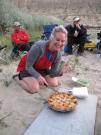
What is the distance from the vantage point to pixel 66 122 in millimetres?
3988

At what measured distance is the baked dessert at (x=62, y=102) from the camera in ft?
13.7

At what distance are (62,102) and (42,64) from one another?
941 millimetres

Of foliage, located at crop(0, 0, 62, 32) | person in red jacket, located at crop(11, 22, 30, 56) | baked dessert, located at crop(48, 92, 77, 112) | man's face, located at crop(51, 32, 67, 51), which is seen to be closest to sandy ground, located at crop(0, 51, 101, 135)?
baked dessert, located at crop(48, 92, 77, 112)

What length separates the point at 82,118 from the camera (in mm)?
4094

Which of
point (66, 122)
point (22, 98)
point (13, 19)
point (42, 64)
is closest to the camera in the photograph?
point (66, 122)

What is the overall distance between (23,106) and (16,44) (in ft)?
11.4

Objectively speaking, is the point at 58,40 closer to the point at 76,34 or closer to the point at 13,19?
the point at 76,34

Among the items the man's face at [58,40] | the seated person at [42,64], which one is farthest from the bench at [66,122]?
the man's face at [58,40]

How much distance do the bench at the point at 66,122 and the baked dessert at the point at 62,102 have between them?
3.1 inches

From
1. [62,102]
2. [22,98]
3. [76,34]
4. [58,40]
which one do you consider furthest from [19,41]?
[62,102]

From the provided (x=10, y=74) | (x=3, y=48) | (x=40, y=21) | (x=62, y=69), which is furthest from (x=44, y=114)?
(x=40, y=21)

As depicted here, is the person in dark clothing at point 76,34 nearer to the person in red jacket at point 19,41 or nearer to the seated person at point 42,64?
the person in red jacket at point 19,41

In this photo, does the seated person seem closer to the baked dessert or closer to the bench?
the baked dessert

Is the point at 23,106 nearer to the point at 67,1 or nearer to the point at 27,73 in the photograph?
the point at 27,73
